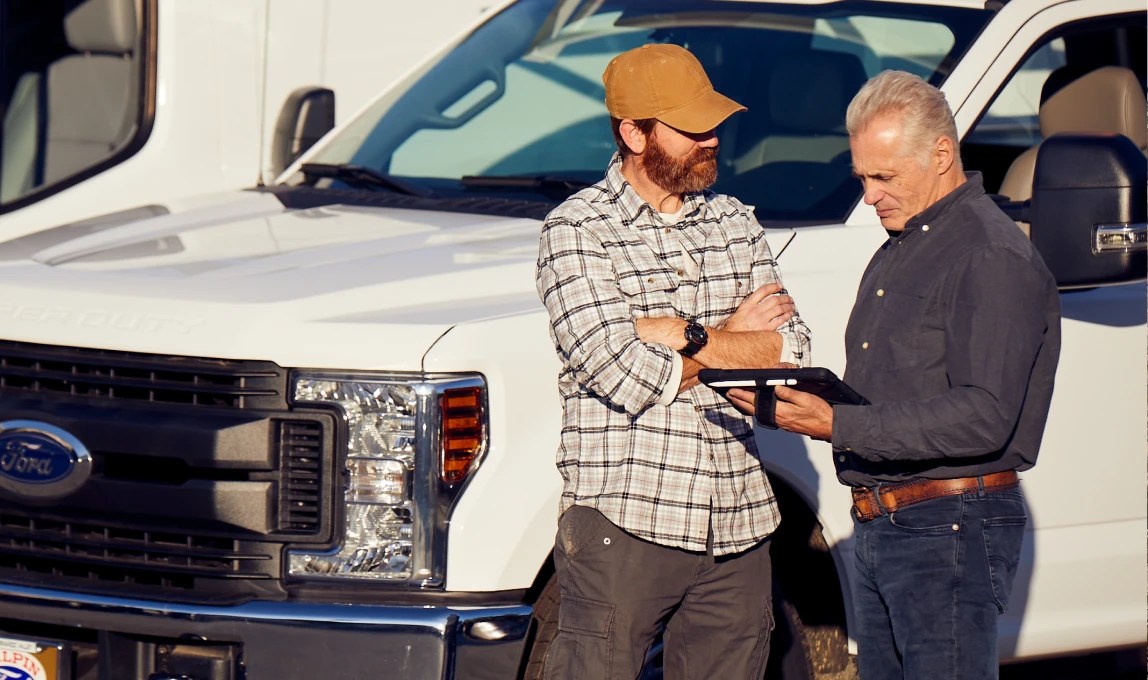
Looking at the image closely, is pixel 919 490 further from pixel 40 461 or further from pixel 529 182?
pixel 40 461

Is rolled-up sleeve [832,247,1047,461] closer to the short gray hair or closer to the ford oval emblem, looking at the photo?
the short gray hair

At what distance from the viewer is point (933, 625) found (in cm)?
344

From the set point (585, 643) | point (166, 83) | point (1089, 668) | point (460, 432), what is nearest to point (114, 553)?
point (460, 432)

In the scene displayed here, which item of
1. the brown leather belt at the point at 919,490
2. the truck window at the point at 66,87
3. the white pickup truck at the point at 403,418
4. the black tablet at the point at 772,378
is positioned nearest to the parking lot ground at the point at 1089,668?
the white pickup truck at the point at 403,418

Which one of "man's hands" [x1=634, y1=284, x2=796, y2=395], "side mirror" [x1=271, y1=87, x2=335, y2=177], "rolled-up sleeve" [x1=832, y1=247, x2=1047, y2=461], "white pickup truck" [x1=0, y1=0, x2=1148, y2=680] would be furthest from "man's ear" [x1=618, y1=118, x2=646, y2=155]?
"side mirror" [x1=271, y1=87, x2=335, y2=177]

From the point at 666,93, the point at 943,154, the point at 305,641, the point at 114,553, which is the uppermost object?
the point at 666,93

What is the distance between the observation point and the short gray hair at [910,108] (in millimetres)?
3453

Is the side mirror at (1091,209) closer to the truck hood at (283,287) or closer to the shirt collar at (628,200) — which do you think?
the shirt collar at (628,200)

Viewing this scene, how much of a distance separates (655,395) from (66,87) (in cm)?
423

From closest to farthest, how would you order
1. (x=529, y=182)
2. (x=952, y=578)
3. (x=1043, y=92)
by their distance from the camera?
(x=952, y=578) < (x=529, y=182) < (x=1043, y=92)

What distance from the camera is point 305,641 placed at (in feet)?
12.4

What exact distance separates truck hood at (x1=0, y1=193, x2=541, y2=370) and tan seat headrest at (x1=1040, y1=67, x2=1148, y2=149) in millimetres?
1819

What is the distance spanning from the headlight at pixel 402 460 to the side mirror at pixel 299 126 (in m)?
2.24

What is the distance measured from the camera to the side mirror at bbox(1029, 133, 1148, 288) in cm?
411
